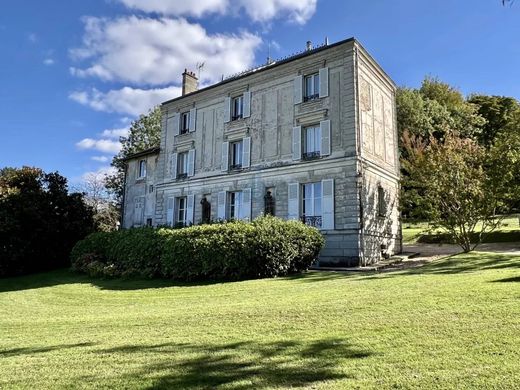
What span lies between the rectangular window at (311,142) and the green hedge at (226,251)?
437 cm

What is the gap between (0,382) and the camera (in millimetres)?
3945

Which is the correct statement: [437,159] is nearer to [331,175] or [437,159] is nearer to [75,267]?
[331,175]

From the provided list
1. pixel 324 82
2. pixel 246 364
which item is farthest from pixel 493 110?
pixel 246 364

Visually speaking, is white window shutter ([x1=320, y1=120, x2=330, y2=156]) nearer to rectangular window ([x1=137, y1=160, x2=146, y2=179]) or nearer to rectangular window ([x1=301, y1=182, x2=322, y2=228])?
rectangular window ([x1=301, y1=182, x2=322, y2=228])

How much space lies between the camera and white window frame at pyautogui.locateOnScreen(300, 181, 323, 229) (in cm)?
1616

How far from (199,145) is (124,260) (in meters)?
8.46

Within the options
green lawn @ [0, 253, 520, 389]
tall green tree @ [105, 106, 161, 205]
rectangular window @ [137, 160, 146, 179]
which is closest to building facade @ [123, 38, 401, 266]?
rectangular window @ [137, 160, 146, 179]

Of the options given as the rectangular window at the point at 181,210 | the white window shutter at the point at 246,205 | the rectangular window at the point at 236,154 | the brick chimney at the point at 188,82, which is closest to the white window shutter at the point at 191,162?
the rectangular window at the point at 181,210

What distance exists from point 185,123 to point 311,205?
956 cm

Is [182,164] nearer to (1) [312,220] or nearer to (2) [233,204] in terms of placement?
(2) [233,204]

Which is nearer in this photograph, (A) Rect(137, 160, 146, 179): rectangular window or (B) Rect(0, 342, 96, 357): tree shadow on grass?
(B) Rect(0, 342, 96, 357): tree shadow on grass

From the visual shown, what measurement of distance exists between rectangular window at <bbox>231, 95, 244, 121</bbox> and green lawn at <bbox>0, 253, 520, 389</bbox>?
41.4ft

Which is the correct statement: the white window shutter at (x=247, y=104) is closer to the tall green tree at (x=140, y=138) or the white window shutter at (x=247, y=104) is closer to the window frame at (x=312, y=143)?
the window frame at (x=312, y=143)

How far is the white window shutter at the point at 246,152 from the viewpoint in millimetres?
18959
